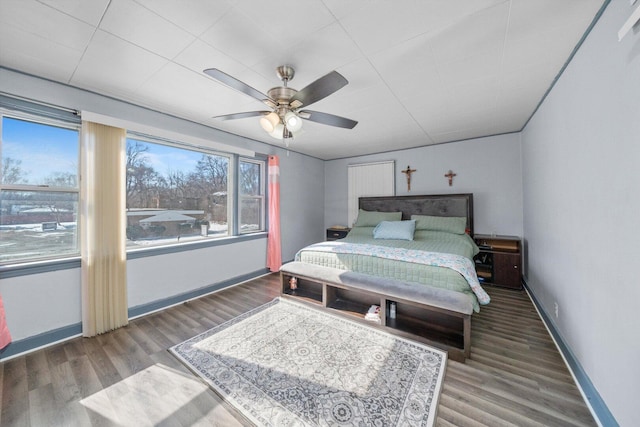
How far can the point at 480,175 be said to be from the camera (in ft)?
13.0

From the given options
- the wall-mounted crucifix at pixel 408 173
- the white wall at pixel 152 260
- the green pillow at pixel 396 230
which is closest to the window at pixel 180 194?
the white wall at pixel 152 260

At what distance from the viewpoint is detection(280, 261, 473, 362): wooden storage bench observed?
6.48ft

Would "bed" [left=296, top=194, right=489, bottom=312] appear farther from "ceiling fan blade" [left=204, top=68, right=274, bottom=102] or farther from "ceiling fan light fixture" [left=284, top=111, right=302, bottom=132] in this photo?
"ceiling fan blade" [left=204, top=68, right=274, bottom=102]

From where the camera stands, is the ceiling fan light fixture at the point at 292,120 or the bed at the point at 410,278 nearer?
the ceiling fan light fixture at the point at 292,120

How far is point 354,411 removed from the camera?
1.43 metres

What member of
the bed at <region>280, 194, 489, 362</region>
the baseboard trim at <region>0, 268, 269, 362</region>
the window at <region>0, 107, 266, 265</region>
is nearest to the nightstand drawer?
the bed at <region>280, 194, 489, 362</region>

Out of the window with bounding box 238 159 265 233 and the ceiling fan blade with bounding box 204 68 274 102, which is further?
the window with bounding box 238 159 265 233

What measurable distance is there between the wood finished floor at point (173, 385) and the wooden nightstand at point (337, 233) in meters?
2.84

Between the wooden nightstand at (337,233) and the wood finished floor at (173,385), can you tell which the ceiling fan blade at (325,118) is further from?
the wooden nightstand at (337,233)

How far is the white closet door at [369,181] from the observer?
4766 millimetres

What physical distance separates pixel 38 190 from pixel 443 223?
483 centimetres

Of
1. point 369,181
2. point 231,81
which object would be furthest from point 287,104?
point 369,181

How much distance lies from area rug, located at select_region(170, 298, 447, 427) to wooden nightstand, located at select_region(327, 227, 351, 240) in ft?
8.28

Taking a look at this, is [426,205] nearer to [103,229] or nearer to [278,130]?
[278,130]
